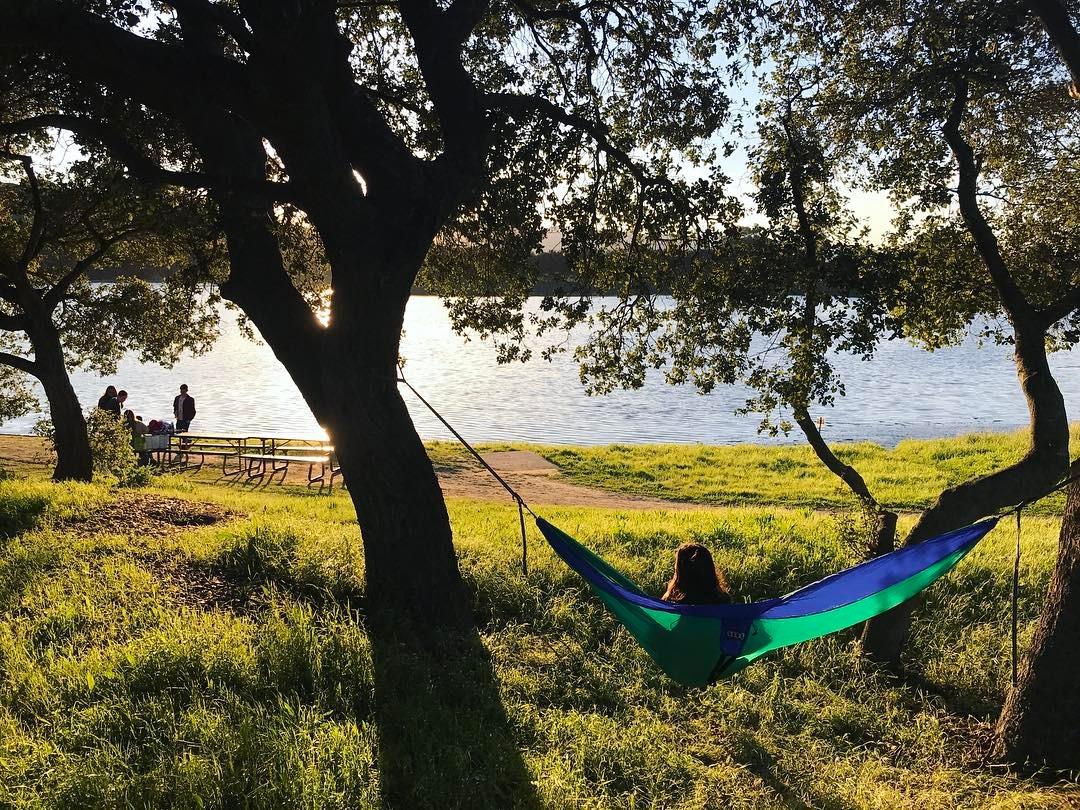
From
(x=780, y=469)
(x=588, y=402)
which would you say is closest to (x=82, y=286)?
(x=780, y=469)

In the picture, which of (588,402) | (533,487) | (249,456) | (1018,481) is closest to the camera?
(1018,481)

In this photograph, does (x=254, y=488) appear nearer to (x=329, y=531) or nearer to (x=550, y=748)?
(x=329, y=531)

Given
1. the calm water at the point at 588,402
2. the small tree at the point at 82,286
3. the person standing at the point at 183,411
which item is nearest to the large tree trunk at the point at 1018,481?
the small tree at the point at 82,286

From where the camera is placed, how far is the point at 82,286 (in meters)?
12.6

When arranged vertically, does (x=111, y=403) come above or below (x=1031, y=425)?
above

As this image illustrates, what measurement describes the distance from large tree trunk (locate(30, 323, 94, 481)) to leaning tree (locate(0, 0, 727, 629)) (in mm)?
5200

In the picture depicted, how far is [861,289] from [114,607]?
18.5ft

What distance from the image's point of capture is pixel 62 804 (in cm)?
289

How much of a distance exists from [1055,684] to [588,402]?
30124 mm

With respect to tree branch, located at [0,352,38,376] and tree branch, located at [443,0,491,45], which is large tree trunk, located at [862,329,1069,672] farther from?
tree branch, located at [0,352,38,376]

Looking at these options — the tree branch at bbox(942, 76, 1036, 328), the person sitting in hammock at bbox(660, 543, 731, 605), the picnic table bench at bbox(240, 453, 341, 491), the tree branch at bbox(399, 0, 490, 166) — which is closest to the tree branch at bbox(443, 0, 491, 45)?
→ the tree branch at bbox(399, 0, 490, 166)

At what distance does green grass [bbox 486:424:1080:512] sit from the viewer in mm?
14383

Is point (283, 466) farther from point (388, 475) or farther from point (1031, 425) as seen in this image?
point (1031, 425)

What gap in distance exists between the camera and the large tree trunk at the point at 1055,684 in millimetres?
3977
